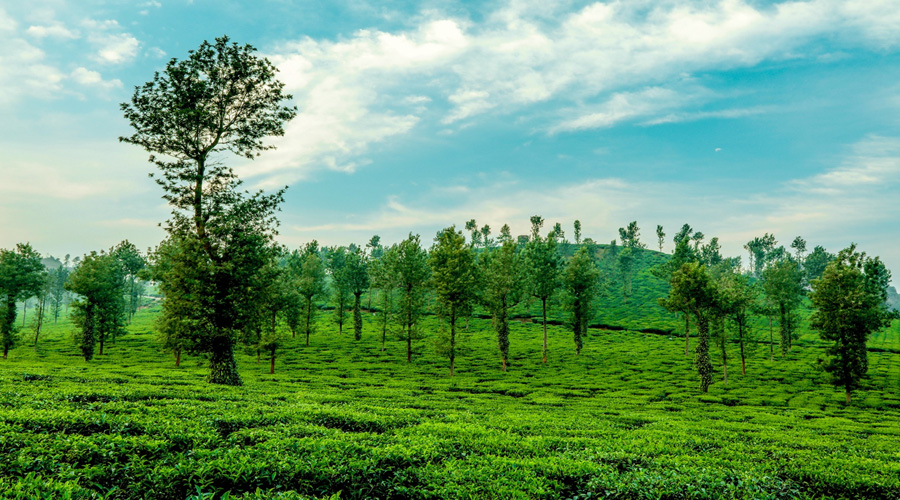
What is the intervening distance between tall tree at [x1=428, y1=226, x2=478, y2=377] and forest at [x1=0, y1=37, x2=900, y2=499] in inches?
10.8

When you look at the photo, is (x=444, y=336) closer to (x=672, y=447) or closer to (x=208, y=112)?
(x=208, y=112)

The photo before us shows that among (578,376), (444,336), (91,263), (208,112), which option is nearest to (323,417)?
(208,112)

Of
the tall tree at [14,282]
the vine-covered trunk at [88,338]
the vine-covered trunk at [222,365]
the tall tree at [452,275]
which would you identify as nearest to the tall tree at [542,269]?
the tall tree at [452,275]

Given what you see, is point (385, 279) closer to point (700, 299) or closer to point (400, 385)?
point (400, 385)

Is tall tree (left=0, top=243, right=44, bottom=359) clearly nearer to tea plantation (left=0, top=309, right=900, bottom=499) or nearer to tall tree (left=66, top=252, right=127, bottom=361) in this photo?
tall tree (left=66, top=252, right=127, bottom=361)

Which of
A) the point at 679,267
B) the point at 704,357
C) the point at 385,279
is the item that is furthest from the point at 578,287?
the point at 385,279

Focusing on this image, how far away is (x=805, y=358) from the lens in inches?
2835

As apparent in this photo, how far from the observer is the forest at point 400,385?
1020 centimetres

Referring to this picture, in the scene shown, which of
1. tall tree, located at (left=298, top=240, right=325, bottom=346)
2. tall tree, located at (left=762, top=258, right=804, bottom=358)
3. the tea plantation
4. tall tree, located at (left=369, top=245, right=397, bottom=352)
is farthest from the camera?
tall tree, located at (left=298, top=240, right=325, bottom=346)

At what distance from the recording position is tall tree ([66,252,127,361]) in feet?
197

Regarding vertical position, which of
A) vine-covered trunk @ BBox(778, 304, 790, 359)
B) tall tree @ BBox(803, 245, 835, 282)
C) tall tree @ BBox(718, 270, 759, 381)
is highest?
tall tree @ BBox(803, 245, 835, 282)

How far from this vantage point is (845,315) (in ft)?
138

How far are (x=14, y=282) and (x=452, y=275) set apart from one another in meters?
67.4

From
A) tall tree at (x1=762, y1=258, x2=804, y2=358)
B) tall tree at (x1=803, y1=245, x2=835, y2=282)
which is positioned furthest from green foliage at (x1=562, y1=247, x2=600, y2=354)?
tall tree at (x1=803, y1=245, x2=835, y2=282)
